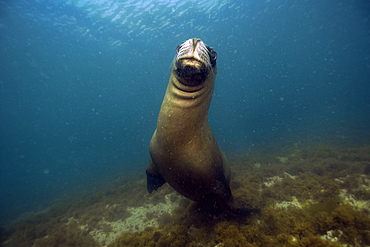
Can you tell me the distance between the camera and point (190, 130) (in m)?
1.98

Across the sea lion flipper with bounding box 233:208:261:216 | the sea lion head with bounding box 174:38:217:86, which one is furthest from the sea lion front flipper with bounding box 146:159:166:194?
the sea lion head with bounding box 174:38:217:86

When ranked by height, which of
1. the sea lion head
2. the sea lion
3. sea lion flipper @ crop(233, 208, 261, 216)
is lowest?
sea lion flipper @ crop(233, 208, 261, 216)

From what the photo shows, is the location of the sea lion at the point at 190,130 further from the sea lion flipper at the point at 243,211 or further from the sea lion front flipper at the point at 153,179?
the sea lion front flipper at the point at 153,179

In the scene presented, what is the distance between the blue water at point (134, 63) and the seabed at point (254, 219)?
4.12 metres

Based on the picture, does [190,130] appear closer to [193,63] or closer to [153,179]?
[193,63]

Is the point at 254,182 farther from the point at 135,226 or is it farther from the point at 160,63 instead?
the point at 160,63

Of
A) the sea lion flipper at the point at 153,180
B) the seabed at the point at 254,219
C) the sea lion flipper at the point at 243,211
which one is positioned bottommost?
the seabed at the point at 254,219

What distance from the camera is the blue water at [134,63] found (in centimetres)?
1752

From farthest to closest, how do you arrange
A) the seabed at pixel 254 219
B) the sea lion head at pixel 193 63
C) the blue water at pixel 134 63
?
the blue water at pixel 134 63
the seabed at pixel 254 219
the sea lion head at pixel 193 63

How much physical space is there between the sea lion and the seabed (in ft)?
1.57

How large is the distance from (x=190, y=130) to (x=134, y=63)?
2533 inches

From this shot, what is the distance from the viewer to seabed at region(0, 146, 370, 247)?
2.14 meters

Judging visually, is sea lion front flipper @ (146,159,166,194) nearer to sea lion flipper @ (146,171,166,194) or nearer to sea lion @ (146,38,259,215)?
sea lion flipper @ (146,171,166,194)

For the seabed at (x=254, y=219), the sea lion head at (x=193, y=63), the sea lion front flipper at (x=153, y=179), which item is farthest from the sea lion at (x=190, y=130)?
the sea lion front flipper at (x=153, y=179)
